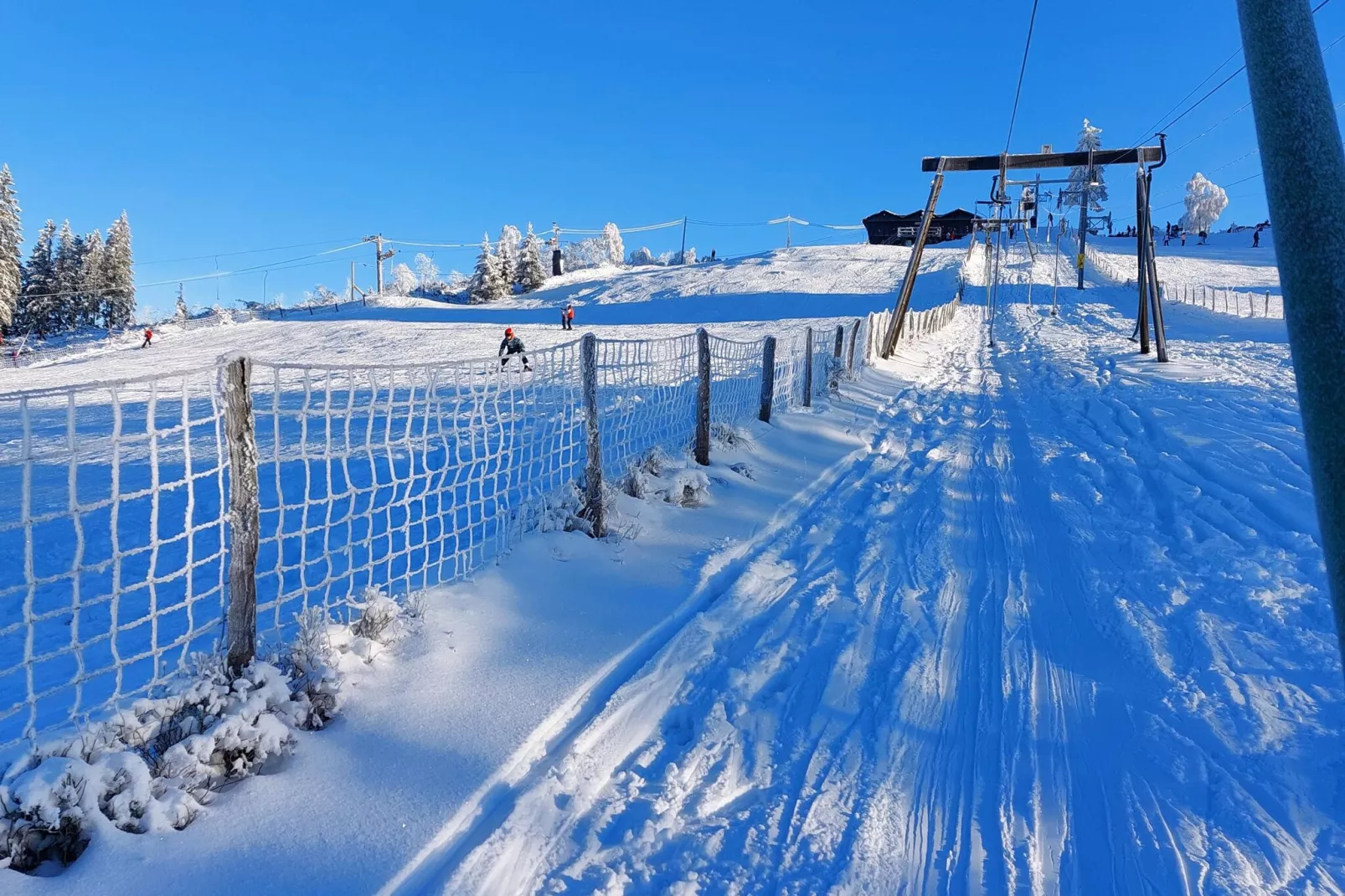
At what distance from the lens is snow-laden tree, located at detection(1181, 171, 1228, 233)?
102250 mm

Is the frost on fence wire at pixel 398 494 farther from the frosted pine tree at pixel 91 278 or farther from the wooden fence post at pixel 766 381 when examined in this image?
the frosted pine tree at pixel 91 278

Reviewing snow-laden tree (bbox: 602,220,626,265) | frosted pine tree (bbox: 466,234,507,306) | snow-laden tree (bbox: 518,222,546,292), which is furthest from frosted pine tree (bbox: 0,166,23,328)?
snow-laden tree (bbox: 602,220,626,265)

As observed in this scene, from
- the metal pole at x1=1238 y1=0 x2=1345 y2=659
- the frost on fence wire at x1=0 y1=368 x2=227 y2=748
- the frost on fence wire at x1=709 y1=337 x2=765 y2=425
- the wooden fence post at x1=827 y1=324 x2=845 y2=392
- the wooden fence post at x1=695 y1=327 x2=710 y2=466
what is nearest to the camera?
the metal pole at x1=1238 y1=0 x2=1345 y2=659

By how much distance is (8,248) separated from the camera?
4894 cm

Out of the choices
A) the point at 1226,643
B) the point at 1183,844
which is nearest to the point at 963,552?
the point at 1226,643

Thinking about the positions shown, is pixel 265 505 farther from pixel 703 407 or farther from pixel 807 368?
pixel 807 368

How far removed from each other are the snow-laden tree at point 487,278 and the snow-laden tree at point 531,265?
4.38 metres

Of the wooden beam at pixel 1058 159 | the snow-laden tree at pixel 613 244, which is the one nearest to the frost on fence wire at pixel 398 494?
the wooden beam at pixel 1058 159

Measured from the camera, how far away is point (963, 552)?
5.68 m

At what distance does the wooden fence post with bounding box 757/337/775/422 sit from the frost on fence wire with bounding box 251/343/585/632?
3096mm

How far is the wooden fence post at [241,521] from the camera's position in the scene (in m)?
3.25

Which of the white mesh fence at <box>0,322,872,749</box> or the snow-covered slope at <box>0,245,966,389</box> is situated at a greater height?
the snow-covered slope at <box>0,245,966,389</box>

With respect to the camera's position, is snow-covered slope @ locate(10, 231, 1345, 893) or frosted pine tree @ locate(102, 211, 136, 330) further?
frosted pine tree @ locate(102, 211, 136, 330)

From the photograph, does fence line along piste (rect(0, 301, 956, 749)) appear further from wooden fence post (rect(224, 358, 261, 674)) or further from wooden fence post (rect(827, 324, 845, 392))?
wooden fence post (rect(827, 324, 845, 392))
